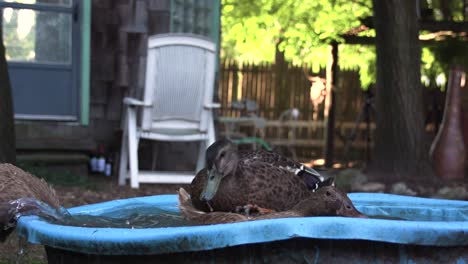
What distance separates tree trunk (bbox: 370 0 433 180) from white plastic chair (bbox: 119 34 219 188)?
71.2 inches

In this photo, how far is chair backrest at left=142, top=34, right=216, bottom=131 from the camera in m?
7.33

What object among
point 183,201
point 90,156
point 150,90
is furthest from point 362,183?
point 183,201

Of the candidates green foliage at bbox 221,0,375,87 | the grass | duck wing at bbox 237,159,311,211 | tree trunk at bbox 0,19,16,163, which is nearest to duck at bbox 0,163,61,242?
duck wing at bbox 237,159,311,211

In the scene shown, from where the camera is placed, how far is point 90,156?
327 inches

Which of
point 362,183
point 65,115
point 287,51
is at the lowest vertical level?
point 362,183

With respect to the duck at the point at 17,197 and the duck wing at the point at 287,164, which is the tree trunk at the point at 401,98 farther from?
the duck at the point at 17,197

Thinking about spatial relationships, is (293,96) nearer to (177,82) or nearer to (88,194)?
(177,82)

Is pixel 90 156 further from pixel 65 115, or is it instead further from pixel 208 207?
pixel 208 207

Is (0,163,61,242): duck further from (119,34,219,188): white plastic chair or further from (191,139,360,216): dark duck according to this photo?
(119,34,219,188): white plastic chair

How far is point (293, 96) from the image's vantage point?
16.1 metres

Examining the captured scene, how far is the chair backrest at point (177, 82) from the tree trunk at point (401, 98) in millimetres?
1857

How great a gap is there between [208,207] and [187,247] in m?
0.69

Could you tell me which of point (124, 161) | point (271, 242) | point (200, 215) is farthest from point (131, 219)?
point (124, 161)

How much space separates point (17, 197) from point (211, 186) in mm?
745
